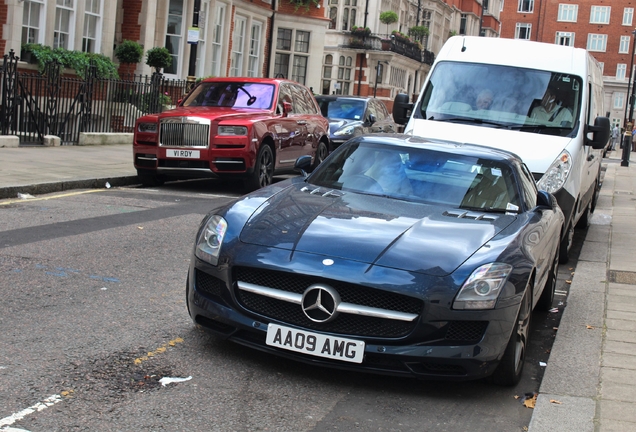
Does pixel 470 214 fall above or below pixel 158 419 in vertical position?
above

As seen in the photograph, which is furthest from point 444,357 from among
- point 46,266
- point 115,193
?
point 115,193

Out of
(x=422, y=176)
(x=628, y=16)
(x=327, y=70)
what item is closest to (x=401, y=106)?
(x=422, y=176)

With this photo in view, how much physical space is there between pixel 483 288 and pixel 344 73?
179 feet

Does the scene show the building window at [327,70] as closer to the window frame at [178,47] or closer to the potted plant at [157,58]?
the window frame at [178,47]

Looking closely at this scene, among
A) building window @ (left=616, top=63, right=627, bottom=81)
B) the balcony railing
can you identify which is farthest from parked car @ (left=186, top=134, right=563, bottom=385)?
building window @ (left=616, top=63, right=627, bottom=81)

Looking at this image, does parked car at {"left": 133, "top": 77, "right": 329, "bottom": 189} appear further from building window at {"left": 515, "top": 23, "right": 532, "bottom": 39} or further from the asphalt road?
building window at {"left": 515, "top": 23, "right": 532, "bottom": 39}

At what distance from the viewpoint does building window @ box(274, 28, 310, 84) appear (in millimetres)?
40156

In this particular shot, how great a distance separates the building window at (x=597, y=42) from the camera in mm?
110938

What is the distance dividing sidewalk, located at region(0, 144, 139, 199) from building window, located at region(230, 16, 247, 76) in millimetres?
15344

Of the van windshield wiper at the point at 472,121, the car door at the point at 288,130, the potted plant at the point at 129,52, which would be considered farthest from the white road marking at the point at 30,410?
the potted plant at the point at 129,52

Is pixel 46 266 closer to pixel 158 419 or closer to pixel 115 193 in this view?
pixel 158 419

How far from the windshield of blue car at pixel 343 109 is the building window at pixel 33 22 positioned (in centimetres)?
688

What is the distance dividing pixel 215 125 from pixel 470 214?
8.34 metres

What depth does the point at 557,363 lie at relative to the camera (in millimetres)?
5750
